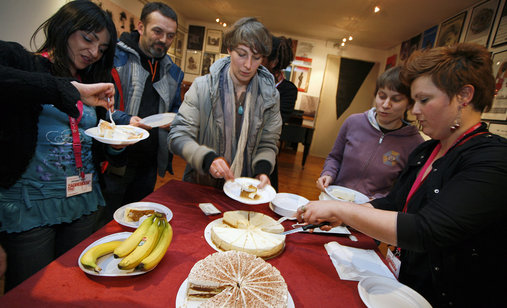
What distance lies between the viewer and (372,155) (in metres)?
2.08

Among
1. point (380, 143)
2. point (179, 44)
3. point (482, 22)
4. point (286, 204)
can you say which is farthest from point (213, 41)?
point (286, 204)

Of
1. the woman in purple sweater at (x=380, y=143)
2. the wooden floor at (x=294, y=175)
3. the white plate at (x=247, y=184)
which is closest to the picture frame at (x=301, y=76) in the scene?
the wooden floor at (x=294, y=175)

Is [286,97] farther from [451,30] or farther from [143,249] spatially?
[451,30]

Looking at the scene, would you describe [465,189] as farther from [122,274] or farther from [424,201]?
[122,274]

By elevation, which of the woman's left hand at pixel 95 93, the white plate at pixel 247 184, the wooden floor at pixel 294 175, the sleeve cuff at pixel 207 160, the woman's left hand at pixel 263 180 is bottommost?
the wooden floor at pixel 294 175

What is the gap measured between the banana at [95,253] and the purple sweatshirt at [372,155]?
71.1 inches

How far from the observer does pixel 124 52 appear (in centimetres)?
223

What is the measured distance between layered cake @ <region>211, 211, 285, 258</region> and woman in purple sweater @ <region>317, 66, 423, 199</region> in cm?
77

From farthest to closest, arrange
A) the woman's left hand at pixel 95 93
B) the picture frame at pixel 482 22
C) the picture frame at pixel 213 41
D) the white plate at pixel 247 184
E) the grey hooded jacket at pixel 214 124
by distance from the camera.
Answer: the picture frame at pixel 213 41
the picture frame at pixel 482 22
the grey hooded jacket at pixel 214 124
the white plate at pixel 247 184
the woman's left hand at pixel 95 93

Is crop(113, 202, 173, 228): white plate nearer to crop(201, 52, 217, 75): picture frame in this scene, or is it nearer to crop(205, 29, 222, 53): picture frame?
crop(201, 52, 217, 75): picture frame

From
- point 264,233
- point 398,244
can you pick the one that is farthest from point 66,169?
point 398,244

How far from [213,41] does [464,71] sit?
28.3ft

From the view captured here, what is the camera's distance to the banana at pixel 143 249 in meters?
0.87

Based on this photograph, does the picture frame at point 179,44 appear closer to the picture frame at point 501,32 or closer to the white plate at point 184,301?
the picture frame at point 501,32
